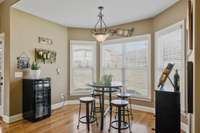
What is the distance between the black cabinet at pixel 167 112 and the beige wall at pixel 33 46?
3273 mm

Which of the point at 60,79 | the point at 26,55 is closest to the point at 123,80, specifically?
the point at 60,79

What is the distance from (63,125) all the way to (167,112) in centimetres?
230

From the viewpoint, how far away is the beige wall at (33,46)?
3.79 metres

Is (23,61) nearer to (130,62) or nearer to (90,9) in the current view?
(90,9)

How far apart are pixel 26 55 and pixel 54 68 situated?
1118 mm

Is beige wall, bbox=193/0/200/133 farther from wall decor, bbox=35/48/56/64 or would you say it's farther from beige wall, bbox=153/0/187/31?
wall decor, bbox=35/48/56/64

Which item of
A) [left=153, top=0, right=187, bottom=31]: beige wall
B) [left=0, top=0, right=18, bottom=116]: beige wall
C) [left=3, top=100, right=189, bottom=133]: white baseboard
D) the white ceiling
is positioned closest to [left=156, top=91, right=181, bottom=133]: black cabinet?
[left=3, top=100, right=189, bottom=133]: white baseboard

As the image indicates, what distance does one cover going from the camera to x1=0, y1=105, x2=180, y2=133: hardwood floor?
3301mm

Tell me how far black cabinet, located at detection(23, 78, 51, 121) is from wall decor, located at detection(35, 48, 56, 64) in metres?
0.76

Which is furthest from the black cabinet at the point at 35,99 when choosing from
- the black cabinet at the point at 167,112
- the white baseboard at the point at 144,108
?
the black cabinet at the point at 167,112

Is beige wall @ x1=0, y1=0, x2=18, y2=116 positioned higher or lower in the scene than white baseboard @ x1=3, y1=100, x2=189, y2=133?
higher

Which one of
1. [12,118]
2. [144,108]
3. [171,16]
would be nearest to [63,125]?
[12,118]

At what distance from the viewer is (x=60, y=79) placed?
209 inches

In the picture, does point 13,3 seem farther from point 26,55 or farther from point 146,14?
point 146,14
